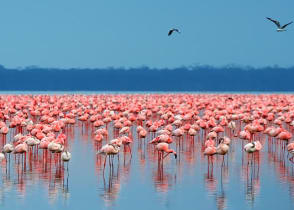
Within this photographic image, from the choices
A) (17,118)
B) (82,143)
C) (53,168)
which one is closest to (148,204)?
(53,168)

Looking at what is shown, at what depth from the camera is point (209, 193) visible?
59.7 ft

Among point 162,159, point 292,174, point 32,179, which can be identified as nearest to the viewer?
point 32,179

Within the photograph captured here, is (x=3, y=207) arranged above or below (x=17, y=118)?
below

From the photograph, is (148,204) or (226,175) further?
(226,175)

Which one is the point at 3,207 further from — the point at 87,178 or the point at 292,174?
the point at 292,174

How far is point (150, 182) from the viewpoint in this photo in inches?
776

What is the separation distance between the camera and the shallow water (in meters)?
17.0

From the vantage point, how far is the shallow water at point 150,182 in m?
17.0

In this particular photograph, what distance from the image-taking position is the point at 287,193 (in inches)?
717

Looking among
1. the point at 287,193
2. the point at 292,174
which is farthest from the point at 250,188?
the point at 292,174

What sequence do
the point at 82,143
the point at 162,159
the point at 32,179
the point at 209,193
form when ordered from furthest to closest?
the point at 82,143
the point at 162,159
the point at 32,179
the point at 209,193

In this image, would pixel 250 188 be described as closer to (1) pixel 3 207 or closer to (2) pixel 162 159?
(2) pixel 162 159

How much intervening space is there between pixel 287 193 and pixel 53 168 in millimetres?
6810

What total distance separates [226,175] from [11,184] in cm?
584
